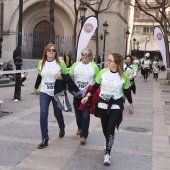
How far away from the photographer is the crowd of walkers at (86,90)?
19.9 ft

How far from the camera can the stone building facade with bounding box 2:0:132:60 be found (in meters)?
36.1

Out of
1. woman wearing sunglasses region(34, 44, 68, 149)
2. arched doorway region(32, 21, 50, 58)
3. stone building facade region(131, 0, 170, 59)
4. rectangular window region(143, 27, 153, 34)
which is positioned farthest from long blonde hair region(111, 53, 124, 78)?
rectangular window region(143, 27, 153, 34)

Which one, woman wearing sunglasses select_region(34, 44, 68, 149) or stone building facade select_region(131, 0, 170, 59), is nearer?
woman wearing sunglasses select_region(34, 44, 68, 149)

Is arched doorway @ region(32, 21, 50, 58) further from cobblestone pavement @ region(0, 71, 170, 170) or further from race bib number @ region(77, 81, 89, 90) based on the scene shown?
race bib number @ region(77, 81, 89, 90)

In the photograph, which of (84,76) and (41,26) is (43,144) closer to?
(84,76)

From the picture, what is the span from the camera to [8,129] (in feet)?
27.1

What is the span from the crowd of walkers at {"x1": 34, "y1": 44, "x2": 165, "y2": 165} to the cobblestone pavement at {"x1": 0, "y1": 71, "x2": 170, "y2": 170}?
0.26 meters

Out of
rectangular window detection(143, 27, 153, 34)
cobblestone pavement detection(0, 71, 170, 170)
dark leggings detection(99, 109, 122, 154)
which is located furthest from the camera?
rectangular window detection(143, 27, 153, 34)

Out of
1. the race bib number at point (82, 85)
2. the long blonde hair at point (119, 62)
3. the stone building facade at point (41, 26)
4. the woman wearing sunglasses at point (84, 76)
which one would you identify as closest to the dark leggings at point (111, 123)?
the long blonde hair at point (119, 62)

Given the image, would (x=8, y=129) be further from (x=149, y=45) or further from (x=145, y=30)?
(x=145, y=30)

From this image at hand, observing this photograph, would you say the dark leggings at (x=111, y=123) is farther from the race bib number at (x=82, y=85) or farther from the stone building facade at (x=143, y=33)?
the stone building facade at (x=143, y=33)

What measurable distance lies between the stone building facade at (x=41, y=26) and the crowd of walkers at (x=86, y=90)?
28776mm

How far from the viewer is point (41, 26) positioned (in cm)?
3941

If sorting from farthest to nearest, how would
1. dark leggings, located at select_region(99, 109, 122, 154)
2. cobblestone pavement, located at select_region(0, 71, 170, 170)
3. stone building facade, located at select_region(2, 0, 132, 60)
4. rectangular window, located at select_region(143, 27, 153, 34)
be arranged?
rectangular window, located at select_region(143, 27, 153, 34)
stone building facade, located at select_region(2, 0, 132, 60)
dark leggings, located at select_region(99, 109, 122, 154)
cobblestone pavement, located at select_region(0, 71, 170, 170)
